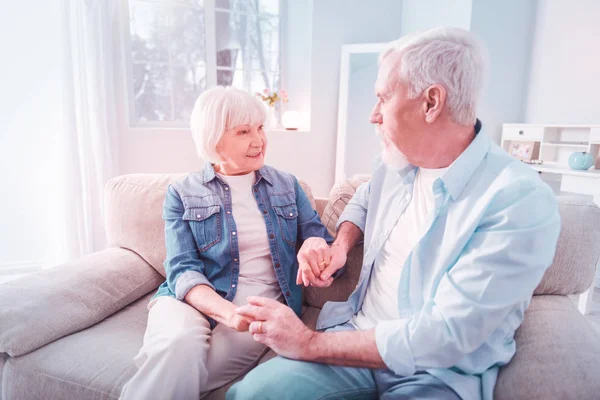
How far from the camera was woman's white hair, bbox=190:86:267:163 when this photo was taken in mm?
1287

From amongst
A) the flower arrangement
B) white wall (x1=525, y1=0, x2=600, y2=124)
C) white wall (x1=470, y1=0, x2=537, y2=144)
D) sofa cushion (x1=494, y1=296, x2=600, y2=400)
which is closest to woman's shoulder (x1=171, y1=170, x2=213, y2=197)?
sofa cushion (x1=494, y1=296, x2=600, y2=400)

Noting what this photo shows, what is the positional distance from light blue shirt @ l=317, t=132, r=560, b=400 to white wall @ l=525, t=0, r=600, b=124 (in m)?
3.09

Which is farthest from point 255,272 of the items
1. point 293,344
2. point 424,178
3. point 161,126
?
point 161,126

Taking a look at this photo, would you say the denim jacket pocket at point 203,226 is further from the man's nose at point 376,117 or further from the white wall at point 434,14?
the white wall at point 434,14

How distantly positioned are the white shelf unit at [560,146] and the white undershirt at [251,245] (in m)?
2.58

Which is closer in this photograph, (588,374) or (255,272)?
(588,374)

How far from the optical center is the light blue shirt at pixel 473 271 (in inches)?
30.8

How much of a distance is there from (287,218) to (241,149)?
0.28 m

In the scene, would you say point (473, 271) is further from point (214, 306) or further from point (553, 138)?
point (553, 138)

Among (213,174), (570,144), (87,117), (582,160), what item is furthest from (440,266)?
(570,144)

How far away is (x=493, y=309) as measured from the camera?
0.78m

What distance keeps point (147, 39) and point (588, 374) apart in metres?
3.65

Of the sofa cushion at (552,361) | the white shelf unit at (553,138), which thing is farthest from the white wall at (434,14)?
the sofa cushion at (552,361)

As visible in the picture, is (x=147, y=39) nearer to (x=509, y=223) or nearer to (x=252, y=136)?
(x=252, y=136)
